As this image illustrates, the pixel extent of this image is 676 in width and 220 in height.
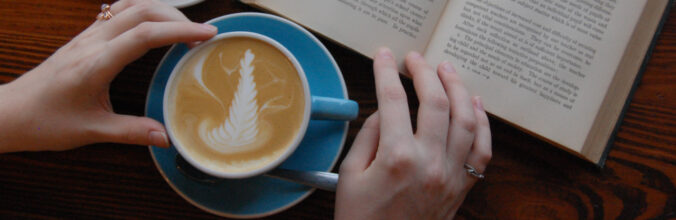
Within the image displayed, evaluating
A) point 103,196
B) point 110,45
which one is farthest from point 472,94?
point 103,196

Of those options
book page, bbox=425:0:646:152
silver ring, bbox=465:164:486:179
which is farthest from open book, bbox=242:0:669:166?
silver ring, bbox=465:164:486:179

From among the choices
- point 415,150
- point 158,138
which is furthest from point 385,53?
point 158,138

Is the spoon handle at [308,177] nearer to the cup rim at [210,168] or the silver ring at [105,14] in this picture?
the cup rim at [210,168]

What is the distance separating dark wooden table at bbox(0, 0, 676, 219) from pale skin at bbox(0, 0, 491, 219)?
0.09 meters

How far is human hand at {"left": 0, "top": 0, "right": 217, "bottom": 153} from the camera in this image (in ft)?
1.95

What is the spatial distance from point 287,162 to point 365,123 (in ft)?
0.49

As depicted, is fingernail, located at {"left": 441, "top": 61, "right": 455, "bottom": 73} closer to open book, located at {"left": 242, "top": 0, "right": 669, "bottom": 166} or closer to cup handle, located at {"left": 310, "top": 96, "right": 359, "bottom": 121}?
open book, located at {"left": 242, "top": 0, "right": 669, "bottom": 166}

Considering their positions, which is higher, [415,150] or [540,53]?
[540,53]

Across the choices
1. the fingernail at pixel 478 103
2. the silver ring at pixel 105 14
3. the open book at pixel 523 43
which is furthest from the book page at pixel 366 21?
the silver ring at pixel 105 14

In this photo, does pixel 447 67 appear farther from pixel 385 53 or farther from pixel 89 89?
pixel 89 89

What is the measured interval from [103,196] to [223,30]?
0.38 meters

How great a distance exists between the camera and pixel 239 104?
0.62 meters

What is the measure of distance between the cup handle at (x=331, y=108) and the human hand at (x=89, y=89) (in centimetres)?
18

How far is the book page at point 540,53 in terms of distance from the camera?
2.35ft
